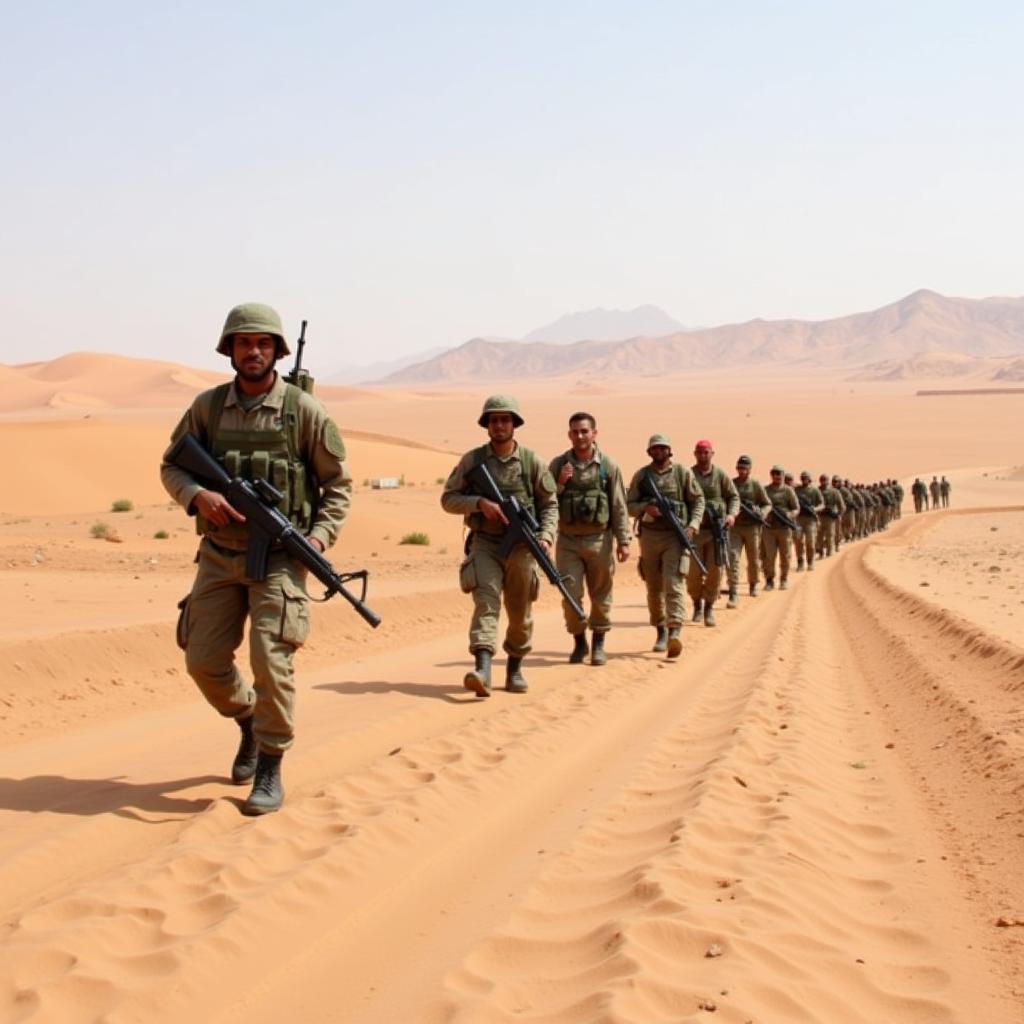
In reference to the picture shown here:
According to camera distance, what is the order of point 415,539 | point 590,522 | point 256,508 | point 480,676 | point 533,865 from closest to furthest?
1. point 533,865
2. point 256,508
3. point 480,676
4. point 590,522
5. point 415,539

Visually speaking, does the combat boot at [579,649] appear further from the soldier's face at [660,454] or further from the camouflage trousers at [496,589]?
the soldier's face at [660,454]

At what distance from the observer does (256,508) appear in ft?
18.4

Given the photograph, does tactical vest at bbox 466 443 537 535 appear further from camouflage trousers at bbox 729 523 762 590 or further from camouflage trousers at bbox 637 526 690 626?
camouflage trousers at bbox 729 523 762 590

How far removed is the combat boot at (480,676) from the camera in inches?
339

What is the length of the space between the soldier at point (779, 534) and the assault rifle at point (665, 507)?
7.55 meters

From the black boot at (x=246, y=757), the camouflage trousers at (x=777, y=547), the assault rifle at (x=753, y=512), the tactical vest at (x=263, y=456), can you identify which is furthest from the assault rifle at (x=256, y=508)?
the camouflage trousers at (x=777, y=547)

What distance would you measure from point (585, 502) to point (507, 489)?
1410 mm

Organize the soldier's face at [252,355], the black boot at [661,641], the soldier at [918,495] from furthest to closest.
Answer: the soldier at [918,495] → the black boot at [661,641] → the soldier's face at [252,355]

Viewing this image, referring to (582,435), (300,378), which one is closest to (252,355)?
(300,378)

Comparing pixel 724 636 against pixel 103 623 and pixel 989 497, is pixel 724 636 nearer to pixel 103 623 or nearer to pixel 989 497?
pixel 103 623

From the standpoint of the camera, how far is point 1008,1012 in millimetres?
3564

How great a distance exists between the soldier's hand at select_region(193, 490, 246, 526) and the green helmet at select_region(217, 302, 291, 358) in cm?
68

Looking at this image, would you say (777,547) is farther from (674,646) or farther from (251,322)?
(251,322)

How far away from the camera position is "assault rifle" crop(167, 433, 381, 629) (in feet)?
18.4
